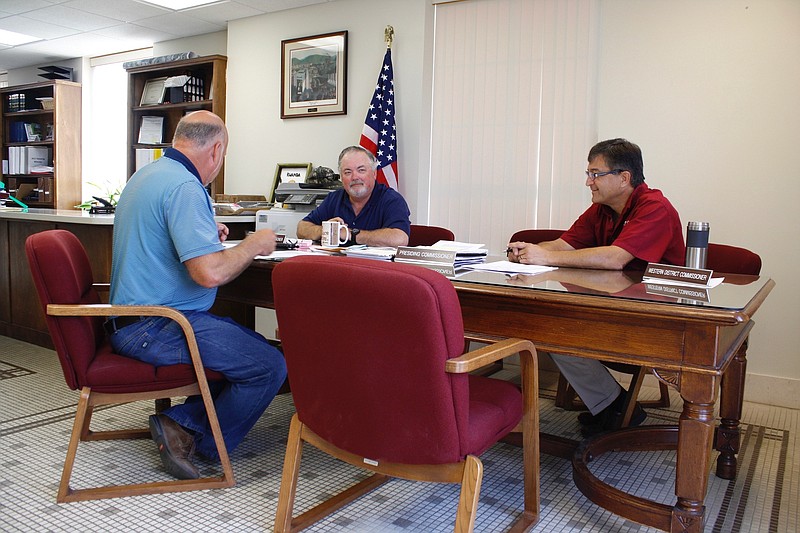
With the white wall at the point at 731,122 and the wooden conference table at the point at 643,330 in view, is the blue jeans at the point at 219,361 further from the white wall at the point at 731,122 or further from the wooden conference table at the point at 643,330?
the white wall at the point at 731,122

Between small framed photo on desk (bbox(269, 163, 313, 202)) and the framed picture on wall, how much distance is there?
39 cm

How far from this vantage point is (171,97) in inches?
227

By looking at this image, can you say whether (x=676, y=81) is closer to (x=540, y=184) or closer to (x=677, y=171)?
(x=677, y=171)

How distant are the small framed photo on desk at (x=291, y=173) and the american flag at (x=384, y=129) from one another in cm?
72

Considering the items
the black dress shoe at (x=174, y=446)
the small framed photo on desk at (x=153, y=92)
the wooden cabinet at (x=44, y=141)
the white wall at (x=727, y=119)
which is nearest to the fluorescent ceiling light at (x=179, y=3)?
the small framed photo on desk at (x=153, y=92)

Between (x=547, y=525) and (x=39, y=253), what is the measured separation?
68.1 inches

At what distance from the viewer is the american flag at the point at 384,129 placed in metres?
4.51

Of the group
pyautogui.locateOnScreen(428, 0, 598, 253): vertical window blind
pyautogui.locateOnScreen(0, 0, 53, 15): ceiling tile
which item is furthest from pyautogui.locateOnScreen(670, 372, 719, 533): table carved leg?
pyautogui.locateOnScreen(0, 0, 53, 15): ceiling tile

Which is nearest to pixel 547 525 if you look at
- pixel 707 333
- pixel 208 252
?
pixel 707 333

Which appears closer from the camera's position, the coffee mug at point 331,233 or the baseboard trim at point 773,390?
the coffee mug at point 331,233

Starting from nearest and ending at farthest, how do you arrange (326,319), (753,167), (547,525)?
(326,319) < (547,525) < (753,167)

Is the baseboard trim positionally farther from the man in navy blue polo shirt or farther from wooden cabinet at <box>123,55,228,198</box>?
wooden cabinet at <box>123,55,228,198</box>

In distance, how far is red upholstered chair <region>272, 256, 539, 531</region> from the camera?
1.36 meters

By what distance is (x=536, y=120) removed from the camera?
4098mm
